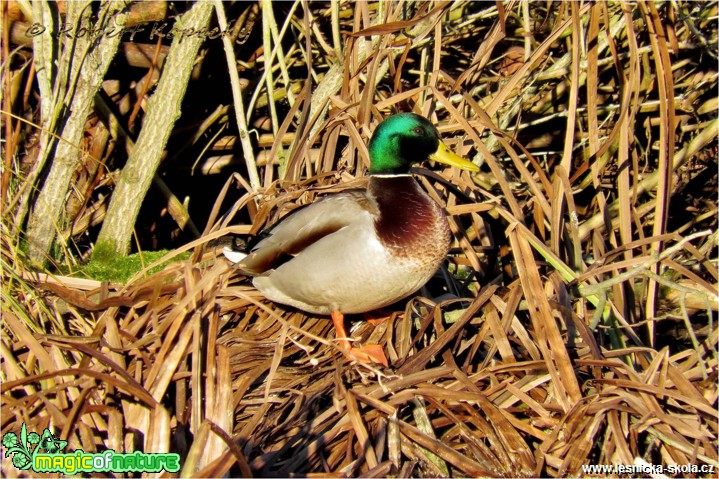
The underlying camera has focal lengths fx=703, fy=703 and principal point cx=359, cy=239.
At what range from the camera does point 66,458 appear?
214 cm

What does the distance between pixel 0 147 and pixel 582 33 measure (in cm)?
274

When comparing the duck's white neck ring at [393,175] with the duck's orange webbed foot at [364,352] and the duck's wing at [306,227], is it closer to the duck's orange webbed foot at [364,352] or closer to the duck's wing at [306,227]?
the duck's wing at [306,227]

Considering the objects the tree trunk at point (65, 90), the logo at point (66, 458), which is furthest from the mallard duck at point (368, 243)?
the tree trunk at point (65, 90)

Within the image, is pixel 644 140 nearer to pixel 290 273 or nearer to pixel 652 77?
pixel 652 77

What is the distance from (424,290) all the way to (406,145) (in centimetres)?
65

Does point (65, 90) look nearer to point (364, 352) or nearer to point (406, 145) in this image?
point (406, 145)

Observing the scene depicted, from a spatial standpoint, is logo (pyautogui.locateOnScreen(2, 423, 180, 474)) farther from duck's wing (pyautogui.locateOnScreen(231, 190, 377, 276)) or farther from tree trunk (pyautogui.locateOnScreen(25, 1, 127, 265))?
tree trunk (pyautogui.locateOnScreen(25, 1, 127, 265))

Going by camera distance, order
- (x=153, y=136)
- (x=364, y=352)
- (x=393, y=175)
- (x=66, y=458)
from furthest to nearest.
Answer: (x=153, y=136)
(x=393, y=175)
(x=364, y=352)
(x=66, y=458)

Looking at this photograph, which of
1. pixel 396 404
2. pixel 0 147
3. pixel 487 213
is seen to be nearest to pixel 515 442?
pixel 396 404

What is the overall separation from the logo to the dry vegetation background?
0.04 m

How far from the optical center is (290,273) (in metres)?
2.77

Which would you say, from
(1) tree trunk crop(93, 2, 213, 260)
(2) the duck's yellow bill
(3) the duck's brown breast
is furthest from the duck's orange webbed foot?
(1) tree trunk crop(93, 2, 213, 260)

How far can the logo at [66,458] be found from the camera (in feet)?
6.92

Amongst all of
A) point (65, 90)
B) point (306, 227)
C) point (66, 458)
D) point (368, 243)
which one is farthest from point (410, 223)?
point (65, 90)
